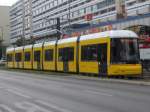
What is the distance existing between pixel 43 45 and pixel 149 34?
12.1 m

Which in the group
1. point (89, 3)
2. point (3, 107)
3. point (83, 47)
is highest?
point (89, 3)

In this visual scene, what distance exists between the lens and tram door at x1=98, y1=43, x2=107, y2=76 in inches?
1339

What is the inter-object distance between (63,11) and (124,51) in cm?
11959

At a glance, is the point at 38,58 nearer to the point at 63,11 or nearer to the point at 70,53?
the point at 70,53

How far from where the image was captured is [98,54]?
115ft

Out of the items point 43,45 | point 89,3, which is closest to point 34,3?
point 89,3

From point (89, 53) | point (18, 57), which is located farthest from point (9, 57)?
point (89, 53)

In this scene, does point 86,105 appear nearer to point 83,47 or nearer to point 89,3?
point 83,47

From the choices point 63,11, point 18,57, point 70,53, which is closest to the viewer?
point 70,53

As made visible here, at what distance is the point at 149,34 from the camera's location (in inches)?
1718

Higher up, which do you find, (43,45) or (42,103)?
(43,45)

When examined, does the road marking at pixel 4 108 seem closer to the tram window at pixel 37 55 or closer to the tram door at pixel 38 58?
the tram door at pixel 38 58

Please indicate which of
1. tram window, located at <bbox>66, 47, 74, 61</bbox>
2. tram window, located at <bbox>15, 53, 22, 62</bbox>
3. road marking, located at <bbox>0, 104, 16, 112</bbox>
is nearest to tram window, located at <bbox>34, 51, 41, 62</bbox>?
tram window, located at <bbox>15, 53, 22, 62</bbox>

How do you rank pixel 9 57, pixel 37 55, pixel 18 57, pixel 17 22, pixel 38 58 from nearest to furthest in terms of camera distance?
1. pixel 38 58
2. pixel 37 55
3. pixel 18 57
4. pixel 9 57
5. pixel 17 22
